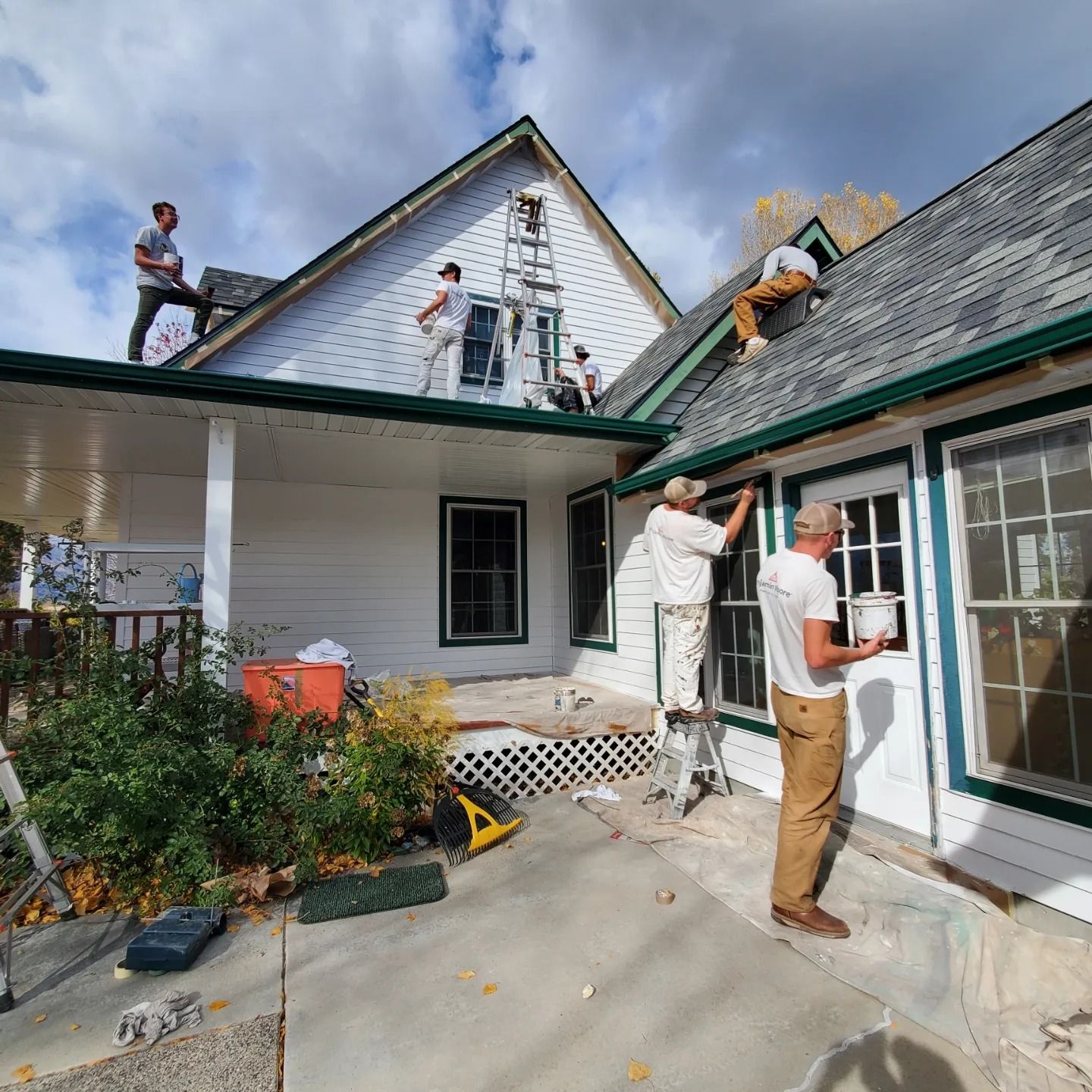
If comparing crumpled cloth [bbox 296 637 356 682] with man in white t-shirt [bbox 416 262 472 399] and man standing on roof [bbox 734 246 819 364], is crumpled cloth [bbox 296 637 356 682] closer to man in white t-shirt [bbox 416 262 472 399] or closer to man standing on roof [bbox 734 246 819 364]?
man in white t-shirt [bbox 416 262 472 399]

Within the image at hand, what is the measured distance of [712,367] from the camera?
21.1 feet

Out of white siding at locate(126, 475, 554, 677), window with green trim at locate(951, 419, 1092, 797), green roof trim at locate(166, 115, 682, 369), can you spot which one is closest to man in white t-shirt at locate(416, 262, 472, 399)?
green roof trim at locate(166, 115, 682, 369)

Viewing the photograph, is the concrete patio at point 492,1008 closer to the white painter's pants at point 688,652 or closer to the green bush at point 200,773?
the green bush at point 200,773

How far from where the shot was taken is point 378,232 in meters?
7.86

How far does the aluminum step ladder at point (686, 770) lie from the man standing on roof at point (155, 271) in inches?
234

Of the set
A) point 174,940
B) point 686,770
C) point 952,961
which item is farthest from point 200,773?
point 952,961

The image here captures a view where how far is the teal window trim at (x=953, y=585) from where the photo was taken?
2.76 meters

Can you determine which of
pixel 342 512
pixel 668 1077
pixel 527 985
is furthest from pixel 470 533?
pixel 668 1077

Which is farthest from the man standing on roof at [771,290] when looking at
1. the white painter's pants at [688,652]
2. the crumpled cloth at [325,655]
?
the crumpled cloth at [325,655]

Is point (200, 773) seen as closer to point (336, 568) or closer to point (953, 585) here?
point (336, 568)

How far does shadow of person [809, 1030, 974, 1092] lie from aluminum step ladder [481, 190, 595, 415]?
5604 millimetres

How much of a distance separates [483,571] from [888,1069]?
6.56 m

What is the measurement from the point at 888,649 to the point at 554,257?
749 centimetres

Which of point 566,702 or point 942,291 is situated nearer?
point 942,291
